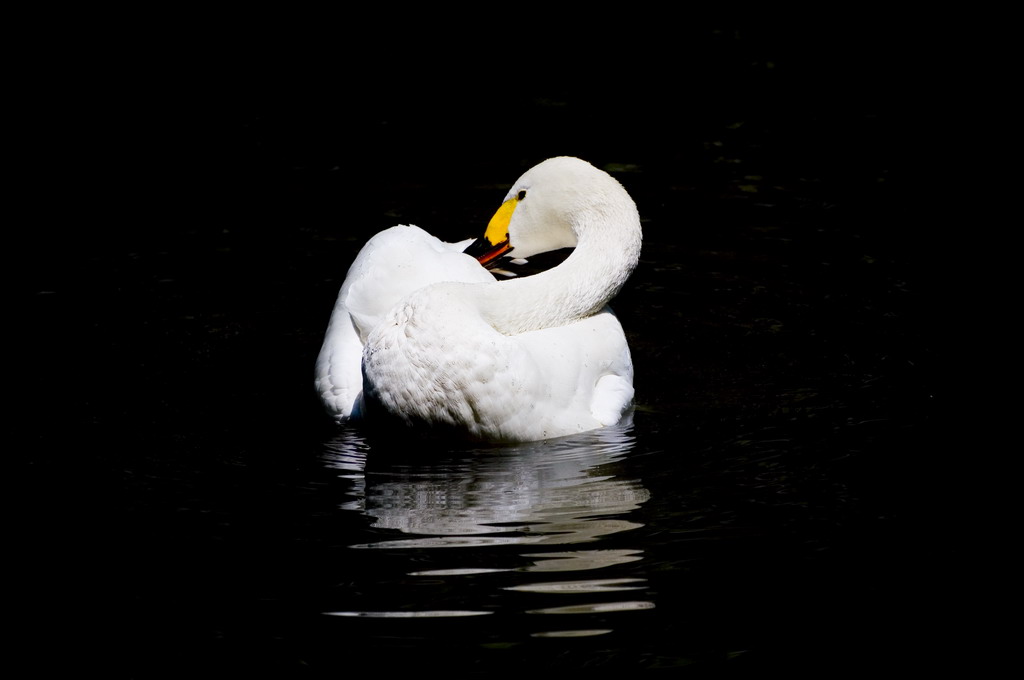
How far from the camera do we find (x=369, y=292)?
6910 millimetres

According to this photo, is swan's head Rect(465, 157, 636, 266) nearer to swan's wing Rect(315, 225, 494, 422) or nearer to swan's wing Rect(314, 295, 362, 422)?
swan's wing Rect(315, 225, 494, 422)

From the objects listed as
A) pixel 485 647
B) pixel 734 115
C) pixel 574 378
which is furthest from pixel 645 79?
pixel 485 647

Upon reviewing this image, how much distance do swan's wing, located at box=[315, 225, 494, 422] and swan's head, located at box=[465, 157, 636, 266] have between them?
223 millimetres

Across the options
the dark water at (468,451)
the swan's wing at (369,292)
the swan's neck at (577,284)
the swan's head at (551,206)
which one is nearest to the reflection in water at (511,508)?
the dark water at (468,451)

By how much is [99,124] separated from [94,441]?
715cm

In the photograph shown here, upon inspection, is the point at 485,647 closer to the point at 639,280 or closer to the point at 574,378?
the point at 574,378

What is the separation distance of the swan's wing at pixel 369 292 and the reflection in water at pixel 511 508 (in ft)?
1.06

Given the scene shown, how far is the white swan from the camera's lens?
6000mm

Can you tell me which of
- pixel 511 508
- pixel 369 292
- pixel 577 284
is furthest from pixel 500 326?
pixel 511 508

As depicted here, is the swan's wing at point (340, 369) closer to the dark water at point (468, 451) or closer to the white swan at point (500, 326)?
the white swan at point (500, 326)

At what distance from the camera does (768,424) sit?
6.38 m

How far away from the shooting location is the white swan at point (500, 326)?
6.00 metres

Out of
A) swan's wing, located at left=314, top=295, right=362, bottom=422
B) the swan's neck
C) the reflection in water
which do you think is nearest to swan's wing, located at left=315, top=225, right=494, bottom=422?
swan's wing, located at left=314, top=295, right=362, bottom=422

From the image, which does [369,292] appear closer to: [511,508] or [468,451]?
[468,451]
